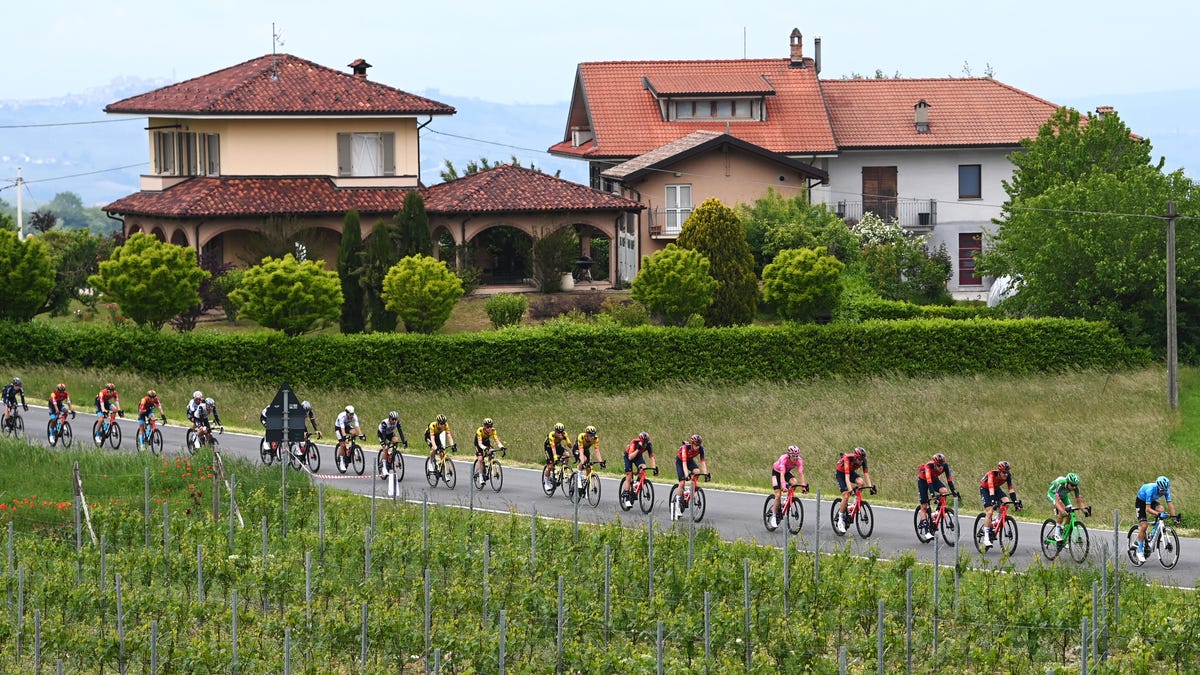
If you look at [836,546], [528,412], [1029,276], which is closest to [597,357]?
[528,412]

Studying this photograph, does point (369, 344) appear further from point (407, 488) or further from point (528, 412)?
point (407, 488)

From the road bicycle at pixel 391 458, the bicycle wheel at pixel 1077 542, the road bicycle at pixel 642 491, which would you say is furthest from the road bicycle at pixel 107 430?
the bicycle wheel at pixel 1077 542

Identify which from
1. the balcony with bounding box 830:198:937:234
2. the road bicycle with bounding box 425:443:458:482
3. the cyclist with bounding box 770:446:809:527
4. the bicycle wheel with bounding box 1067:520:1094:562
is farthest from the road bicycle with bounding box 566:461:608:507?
the balcony with bounding box 830:198:937:234

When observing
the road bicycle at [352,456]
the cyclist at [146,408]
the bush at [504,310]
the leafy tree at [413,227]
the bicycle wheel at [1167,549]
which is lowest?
the bicycle wheel at [1167,549]

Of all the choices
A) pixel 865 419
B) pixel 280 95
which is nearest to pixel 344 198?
pixel 280 95

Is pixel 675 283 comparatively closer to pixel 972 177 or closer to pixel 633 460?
pixel 633 460

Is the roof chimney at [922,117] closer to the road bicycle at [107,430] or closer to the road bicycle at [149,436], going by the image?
the road bicycle at [107,430]

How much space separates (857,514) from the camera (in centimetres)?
3086

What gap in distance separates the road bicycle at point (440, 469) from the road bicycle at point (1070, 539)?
11.9m

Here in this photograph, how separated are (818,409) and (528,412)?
7183 mm

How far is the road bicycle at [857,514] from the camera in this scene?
101 ft

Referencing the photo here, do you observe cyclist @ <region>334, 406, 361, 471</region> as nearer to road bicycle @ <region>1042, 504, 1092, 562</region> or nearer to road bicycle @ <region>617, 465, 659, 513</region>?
road bicycle @ <region>617, 465, 659, 513</region>

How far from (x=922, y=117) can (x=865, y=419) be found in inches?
1166

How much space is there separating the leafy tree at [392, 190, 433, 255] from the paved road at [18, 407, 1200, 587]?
51.0 feet
